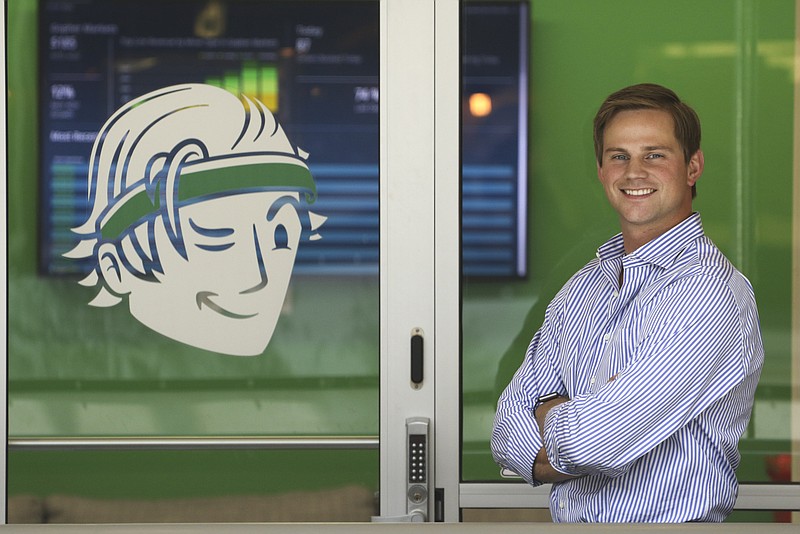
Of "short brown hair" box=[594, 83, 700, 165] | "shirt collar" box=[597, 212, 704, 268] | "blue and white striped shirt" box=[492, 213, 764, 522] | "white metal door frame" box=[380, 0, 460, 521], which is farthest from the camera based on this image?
"white metal door frame" box=[380, 0, 460, 521]

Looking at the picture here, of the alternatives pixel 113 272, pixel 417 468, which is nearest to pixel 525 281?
pixel 417 468

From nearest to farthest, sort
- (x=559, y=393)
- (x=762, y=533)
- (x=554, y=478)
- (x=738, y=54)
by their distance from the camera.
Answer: (x=762, y=533) < (x=554, y=478) < (x=559, y=393) < (x=738, y=54)

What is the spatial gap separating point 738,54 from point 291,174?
129 centimetres

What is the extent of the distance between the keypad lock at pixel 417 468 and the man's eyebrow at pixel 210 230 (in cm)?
73

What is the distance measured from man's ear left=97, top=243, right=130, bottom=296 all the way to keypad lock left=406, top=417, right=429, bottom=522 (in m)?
0.89

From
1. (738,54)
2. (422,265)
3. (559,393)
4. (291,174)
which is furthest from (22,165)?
(738,54)

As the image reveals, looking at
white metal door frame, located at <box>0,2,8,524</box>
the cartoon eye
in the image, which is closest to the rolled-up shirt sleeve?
the cartoon eye

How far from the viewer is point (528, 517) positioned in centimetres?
280

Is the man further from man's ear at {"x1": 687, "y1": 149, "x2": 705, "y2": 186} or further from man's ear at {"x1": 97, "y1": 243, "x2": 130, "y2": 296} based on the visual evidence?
man's ear at {"x1": 97, "y1": 243, "x2": 130, "y2": 296}

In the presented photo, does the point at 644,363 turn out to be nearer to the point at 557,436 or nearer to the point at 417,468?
the point at 557,436

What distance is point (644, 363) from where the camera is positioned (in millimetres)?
1781

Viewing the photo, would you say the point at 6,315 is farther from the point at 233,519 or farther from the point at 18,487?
the point at 233,519

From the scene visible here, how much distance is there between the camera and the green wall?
2738 mm

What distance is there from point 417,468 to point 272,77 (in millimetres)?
1167
